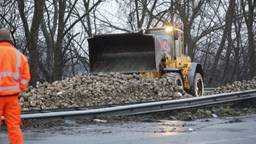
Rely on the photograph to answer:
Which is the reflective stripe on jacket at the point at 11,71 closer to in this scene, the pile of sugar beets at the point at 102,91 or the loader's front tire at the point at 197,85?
the pile of sugar beets at the point at 102,91

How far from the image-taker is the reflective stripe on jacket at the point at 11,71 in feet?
23.8

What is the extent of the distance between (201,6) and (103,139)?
3856cm

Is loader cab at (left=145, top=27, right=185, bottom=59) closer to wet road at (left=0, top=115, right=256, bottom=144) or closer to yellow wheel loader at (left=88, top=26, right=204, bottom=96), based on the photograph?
yellow wheel loader at (left=88, top=26, right=204, bottom=96)

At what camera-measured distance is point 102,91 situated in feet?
55.7

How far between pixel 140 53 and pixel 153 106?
22.9 ft

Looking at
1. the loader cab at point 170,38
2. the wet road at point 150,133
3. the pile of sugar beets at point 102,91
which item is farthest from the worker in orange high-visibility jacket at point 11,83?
the loader cab at point 170,38

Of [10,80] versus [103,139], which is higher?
[10,80]

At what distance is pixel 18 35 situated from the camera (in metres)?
38.6

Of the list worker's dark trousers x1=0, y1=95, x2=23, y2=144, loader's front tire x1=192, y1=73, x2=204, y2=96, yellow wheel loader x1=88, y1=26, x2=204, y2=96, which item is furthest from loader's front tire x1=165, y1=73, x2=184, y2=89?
worker's dark trousers x1=0, y1=95, x2=23, y2=144

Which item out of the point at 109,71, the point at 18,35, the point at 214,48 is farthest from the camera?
the point at 214,48

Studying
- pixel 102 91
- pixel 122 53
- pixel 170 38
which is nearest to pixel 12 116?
pixel 102 91

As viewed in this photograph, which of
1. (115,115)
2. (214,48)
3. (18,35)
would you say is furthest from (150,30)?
(214,48)

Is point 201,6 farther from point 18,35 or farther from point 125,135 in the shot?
point 125,135

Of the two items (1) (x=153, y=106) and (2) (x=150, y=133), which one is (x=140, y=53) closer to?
(1) (x=153, y=106)
